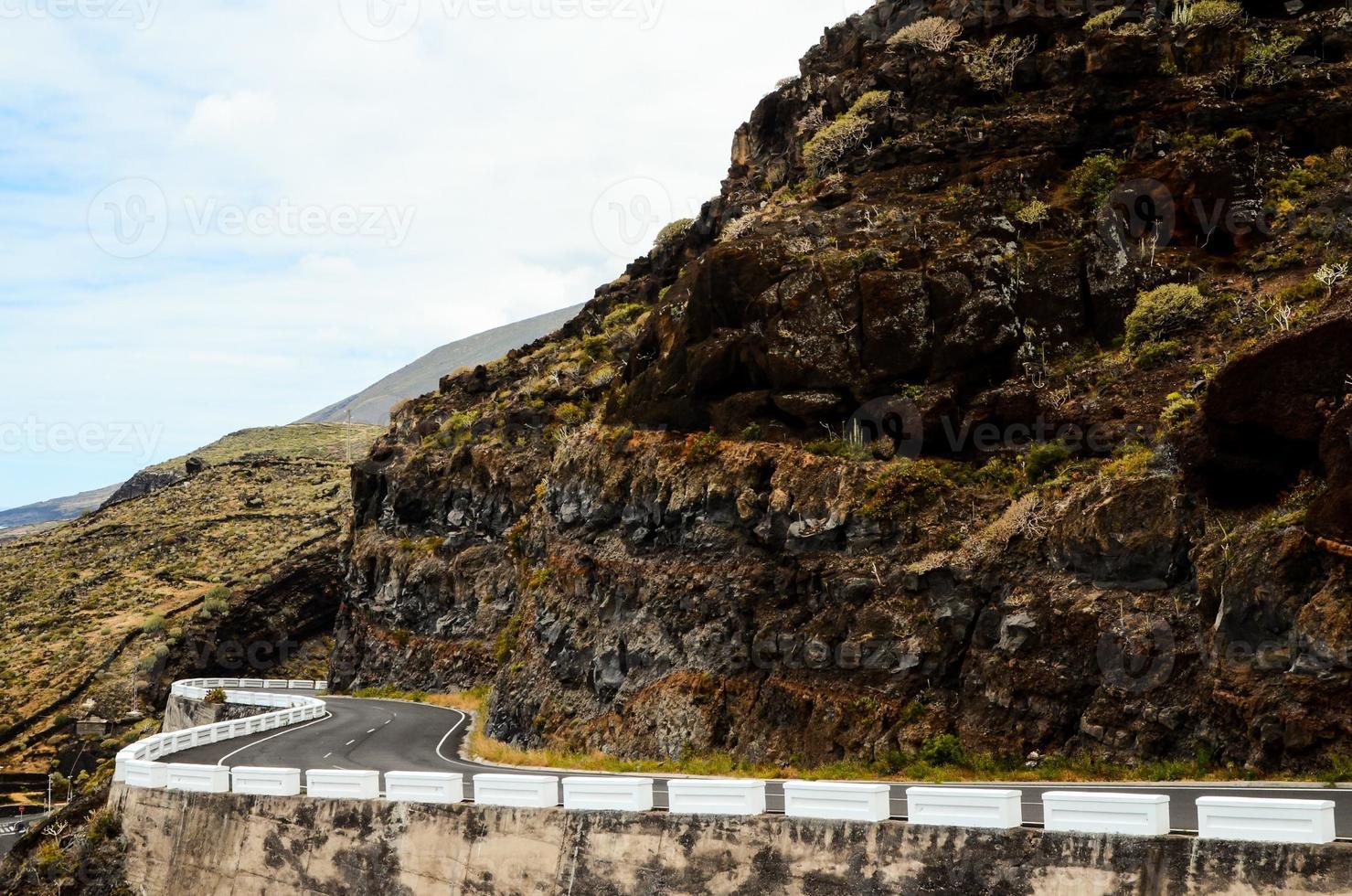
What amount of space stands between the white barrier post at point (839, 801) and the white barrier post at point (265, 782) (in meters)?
9.20

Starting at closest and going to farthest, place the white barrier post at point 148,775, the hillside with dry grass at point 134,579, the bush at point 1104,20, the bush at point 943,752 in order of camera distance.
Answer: the bush at point 943,752 < the white barrier post at point 148,775 < the bush at point 1104,20 < the hillside with dry grass at point 134,579

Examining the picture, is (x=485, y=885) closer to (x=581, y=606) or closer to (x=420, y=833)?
(x=420, y=833)

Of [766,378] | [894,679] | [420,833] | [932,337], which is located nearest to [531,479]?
[766,378]

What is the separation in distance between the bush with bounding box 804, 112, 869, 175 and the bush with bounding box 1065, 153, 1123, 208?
664 centimetres

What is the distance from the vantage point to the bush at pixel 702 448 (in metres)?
28.9

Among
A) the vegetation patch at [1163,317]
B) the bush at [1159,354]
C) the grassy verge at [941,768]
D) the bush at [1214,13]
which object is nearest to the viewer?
the grassy verge at [941,768]

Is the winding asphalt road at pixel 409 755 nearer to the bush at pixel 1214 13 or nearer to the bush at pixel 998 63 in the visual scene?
the bush at pixel 998 63

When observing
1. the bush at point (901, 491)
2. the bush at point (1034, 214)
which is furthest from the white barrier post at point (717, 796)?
the bush at point (1034, 214)

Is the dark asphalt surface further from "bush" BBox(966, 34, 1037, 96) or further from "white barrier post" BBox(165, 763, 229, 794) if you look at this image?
"bush" BBox(966, 34, 1037, 96)

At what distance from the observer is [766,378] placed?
2886 cm

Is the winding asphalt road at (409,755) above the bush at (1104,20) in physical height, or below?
below

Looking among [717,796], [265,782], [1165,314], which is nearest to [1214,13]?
[1165,314]

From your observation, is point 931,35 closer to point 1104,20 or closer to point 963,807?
point 1104,20

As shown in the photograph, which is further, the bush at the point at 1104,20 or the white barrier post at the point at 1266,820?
the bush at the point at 1104,20
